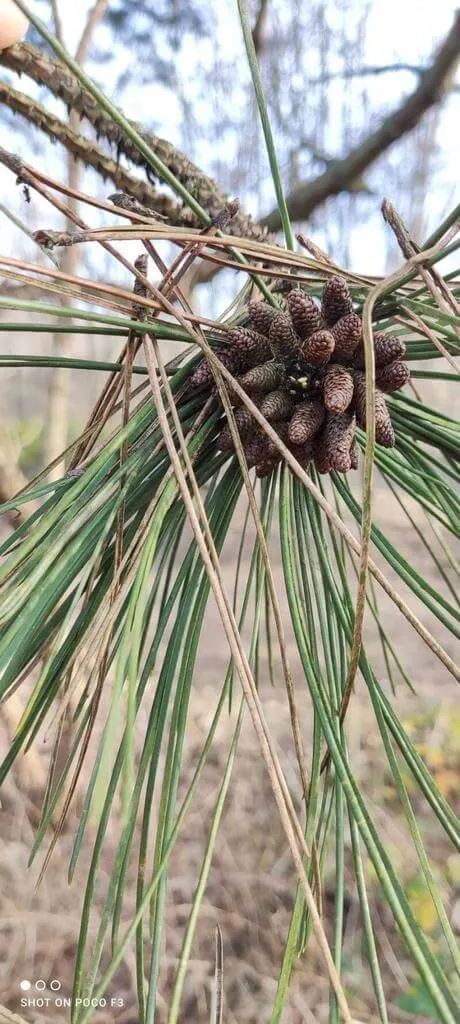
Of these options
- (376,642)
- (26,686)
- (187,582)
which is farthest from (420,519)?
(187,582)

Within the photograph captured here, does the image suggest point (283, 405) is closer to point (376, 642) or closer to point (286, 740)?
point (286, 740)

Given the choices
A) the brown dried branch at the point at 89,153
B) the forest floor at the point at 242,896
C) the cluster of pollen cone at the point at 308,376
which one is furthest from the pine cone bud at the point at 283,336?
the forest floor at the point at 242,896

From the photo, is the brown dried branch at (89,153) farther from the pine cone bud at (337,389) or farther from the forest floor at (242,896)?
the forest floor at (242,896)

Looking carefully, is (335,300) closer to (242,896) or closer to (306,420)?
(306,420)

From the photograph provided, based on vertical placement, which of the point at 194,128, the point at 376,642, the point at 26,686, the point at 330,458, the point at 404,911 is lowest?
the point at 376,642

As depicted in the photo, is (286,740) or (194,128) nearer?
(286,740)

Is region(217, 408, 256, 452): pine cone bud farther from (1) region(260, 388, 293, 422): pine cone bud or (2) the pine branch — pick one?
(2) the pine branch

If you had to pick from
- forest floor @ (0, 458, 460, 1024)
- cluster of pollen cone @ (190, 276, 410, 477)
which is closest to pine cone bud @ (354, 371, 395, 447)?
cluster of pollen cone @ (190, 276, 410, 477)
